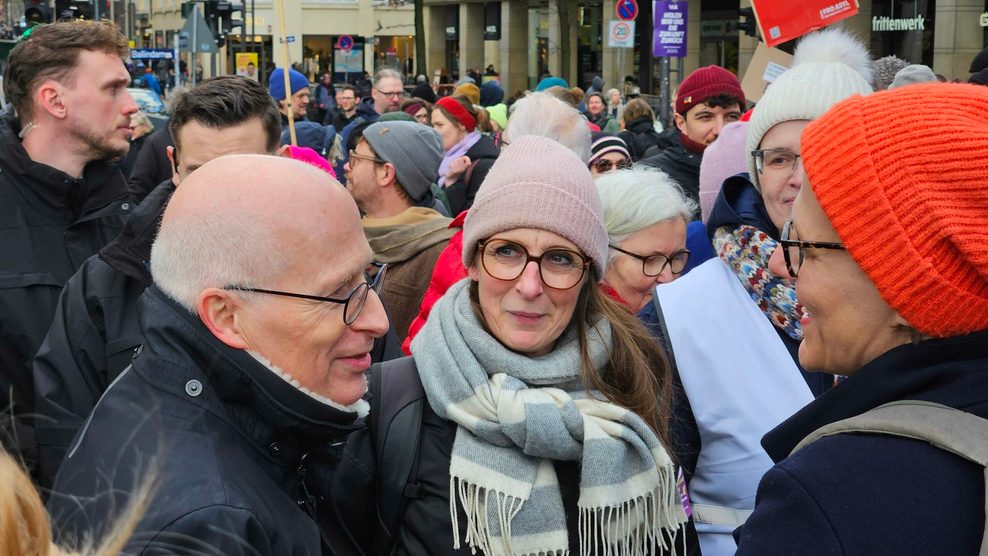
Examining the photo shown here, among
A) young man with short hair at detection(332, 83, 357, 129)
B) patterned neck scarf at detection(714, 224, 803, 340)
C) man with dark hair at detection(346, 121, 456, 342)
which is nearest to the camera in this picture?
patterned neck scarf at detection(714, 224, 803, 340)

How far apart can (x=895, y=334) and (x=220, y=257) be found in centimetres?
131

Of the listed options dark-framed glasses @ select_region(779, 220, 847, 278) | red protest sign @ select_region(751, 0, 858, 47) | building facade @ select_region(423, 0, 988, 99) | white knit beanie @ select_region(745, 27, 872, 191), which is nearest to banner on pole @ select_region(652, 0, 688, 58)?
building facade @ select_region(423, 0, 988, 99)

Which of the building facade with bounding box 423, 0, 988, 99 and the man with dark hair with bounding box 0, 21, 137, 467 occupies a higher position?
the building facade with bounding box 423, 0, 988, 99

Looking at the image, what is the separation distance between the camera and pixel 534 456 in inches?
104

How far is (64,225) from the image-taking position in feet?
12.8

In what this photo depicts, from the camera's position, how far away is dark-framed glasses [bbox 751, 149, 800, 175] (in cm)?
332

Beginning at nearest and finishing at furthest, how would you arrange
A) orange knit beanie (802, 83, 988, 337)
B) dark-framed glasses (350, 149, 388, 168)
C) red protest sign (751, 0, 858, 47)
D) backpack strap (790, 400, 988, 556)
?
backpack strap (790, 400, 988, 556)
orange knit beanie (802, 83, 988, 337)
dark-framed glasses (350, 149, 388, 168)
red protest sign (751, 0, 858, 47)

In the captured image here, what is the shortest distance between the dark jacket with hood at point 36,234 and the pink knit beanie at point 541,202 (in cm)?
169

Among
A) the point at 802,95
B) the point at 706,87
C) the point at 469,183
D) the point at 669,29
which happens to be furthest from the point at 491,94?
the point at 802,95

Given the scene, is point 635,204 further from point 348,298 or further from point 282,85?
point 282,85

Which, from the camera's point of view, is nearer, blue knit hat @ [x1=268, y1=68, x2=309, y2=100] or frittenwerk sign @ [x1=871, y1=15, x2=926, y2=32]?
blue knit hat @ [x1=268, y1=68, x2=309, y2=100]

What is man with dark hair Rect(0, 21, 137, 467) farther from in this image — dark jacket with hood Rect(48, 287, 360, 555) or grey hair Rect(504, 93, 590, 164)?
grey hair Rect(504, 93, 590, 164)

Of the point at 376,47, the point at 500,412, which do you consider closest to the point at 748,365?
the point at 500,412

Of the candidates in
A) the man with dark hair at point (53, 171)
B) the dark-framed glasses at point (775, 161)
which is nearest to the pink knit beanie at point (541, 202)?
the dark-framed glasses at point (775, 161)
